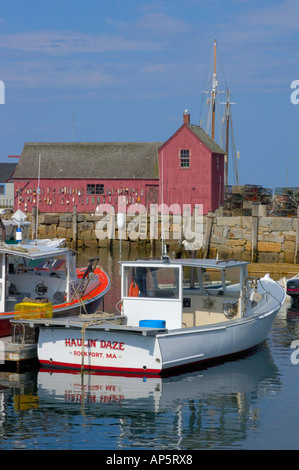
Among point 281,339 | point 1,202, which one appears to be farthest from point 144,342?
point 1,202

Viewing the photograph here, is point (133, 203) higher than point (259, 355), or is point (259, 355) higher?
point (133, 203)

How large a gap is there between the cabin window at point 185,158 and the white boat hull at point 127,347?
33.8 metres

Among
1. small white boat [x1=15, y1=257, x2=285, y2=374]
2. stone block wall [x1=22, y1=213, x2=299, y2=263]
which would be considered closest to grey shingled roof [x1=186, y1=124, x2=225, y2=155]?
stone block wall [x1=22, y1=213, x2=299, y2=263]

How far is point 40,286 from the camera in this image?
66.3 ft

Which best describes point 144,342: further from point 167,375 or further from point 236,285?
point 236,285

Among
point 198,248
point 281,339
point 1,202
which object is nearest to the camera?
point 281,339

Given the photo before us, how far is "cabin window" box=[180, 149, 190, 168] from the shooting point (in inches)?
1993

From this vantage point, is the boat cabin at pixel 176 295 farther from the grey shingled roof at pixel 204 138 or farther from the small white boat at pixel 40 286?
the grey shingled roof at pixel 204 138

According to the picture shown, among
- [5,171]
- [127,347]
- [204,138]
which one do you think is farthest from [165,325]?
[5,171]

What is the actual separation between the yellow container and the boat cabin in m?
1.73

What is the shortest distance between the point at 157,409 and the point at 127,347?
74.0 inches

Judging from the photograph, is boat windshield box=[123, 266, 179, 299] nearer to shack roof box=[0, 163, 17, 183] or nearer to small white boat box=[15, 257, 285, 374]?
small white boat box=[15, 257, 285, 374]

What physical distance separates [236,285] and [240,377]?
2.80 metres
